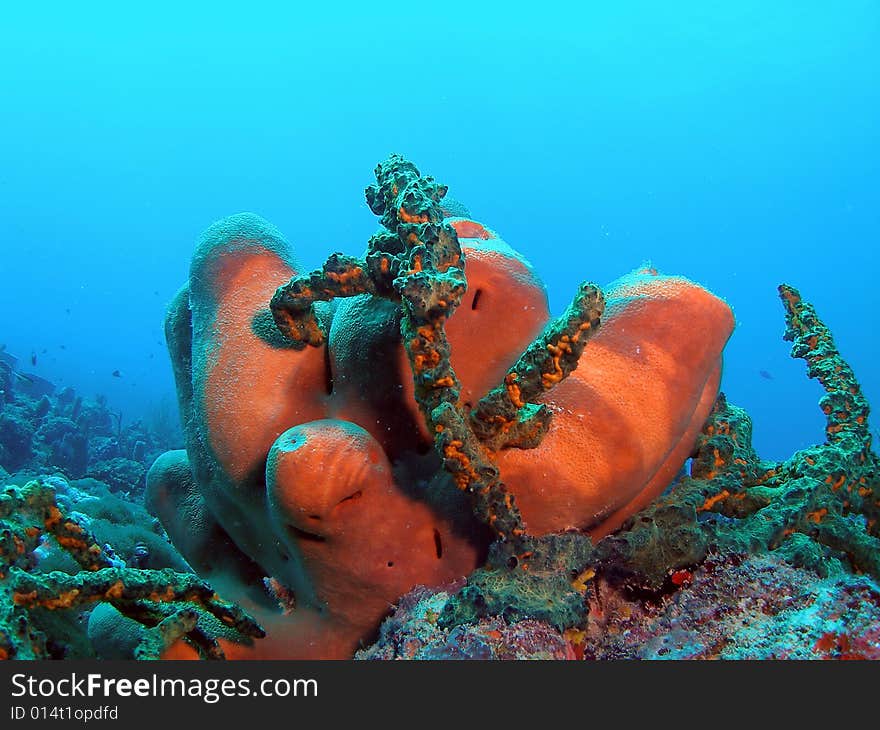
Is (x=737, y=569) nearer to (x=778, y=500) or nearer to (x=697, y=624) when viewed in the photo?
(x=697, y=624)

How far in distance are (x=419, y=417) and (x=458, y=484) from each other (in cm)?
53

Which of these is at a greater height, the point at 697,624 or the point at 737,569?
the point at 737,569

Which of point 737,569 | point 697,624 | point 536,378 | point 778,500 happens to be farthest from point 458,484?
point 778,500

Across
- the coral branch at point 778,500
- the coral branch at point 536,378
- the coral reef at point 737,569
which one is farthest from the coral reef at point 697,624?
the coral branch at point 536,378

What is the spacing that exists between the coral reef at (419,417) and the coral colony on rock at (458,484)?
0.01 meters

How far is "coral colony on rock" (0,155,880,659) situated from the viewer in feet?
6.89

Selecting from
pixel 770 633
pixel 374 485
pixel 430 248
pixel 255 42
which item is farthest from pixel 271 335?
pixel 255 42

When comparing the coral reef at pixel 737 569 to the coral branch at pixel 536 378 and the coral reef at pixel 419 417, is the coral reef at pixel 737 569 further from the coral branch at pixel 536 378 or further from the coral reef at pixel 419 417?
the coral branch at pixel 536 378

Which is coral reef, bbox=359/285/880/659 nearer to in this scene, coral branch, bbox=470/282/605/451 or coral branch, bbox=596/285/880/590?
coral branch, bbox=596/285/880/590

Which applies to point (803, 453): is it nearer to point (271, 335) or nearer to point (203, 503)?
point (271, 335)

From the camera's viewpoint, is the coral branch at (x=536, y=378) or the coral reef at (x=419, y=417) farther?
the coral reef at (x=419, y=417)

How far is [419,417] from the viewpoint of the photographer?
2721mm

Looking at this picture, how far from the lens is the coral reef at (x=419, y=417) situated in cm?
225

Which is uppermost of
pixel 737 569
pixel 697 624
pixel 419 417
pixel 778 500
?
pixel 419 417
